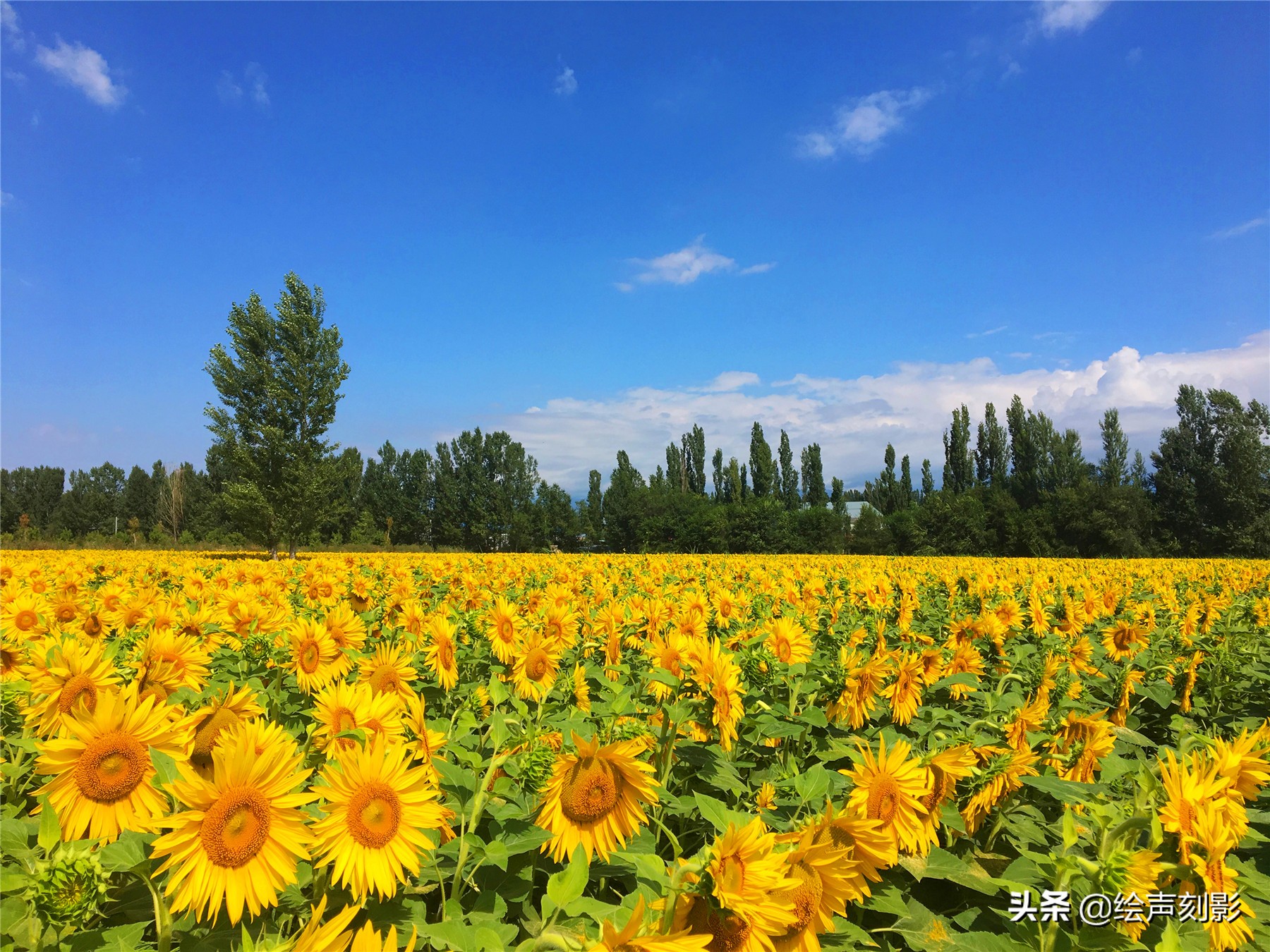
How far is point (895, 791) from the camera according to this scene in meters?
1.67

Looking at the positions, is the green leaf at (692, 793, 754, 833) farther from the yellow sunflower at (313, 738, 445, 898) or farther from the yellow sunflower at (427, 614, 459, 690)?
the yellow sunflower at (427, 614, 459, 690)

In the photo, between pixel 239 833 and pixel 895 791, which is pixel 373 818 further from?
pixel 895 791

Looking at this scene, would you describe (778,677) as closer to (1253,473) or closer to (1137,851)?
(1137,851)

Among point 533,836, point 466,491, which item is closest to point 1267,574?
point 533,836

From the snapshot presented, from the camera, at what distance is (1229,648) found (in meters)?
4.37

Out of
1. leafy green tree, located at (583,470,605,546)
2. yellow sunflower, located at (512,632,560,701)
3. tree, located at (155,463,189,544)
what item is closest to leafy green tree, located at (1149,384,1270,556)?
leafy green tree, located at (583,470,605,546)

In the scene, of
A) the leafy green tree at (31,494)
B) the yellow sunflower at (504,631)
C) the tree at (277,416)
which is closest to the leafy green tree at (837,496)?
the tree at (277,416)

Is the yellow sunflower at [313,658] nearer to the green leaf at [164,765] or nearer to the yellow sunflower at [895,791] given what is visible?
the green leaf at [164,765]

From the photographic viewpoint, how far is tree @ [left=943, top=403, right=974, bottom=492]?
61.4 meters

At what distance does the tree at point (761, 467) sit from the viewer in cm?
6444

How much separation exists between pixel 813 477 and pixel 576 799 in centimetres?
7065

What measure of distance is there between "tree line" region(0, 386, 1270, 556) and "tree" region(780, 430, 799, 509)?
0.18 metres

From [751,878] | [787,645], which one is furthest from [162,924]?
[787,645]

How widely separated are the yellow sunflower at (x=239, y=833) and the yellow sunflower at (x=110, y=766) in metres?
0.31
